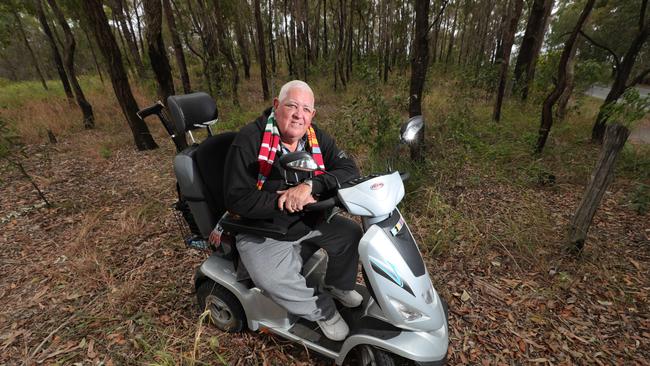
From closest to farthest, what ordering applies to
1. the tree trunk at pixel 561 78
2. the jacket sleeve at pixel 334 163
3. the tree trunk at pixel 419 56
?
the jacket sleeve at pixel 334 163, the tree trunk at pixel 419 56, the tree trunk at pixel 561 78

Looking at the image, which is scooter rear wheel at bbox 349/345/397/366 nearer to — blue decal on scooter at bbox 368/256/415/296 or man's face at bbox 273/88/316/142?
blue decal on scooter at bbox 368/256/415/296

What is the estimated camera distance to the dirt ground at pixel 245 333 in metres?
1.96

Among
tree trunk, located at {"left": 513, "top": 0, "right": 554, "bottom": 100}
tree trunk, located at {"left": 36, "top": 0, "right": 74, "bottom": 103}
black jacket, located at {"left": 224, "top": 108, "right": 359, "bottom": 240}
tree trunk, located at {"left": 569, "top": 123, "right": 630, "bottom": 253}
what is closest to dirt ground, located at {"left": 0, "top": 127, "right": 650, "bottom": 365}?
tree trunk, located at {"left": 569, "top": 123, "right": 630, "bottom": 253}

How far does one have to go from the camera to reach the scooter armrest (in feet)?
5.25

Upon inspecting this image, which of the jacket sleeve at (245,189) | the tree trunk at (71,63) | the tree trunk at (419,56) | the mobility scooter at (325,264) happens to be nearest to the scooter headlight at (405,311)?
the mobility scooter at (325,264)

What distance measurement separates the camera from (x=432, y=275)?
257cm

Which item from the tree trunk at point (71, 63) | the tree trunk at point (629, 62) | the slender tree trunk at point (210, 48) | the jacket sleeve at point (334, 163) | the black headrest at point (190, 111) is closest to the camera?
the jacket sleeve at point (334, 163)

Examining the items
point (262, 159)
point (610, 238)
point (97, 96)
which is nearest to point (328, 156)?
point (262, 159)

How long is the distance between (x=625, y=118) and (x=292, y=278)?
11.9 feet

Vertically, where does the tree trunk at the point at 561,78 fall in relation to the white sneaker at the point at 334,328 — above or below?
above

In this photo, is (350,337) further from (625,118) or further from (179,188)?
(625,118)

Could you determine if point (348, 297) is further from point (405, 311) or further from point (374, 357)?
point (405, 311)

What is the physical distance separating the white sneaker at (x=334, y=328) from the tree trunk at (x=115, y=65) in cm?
577

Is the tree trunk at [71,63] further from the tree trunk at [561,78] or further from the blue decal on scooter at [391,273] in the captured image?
the tree trunk at [561,78]
